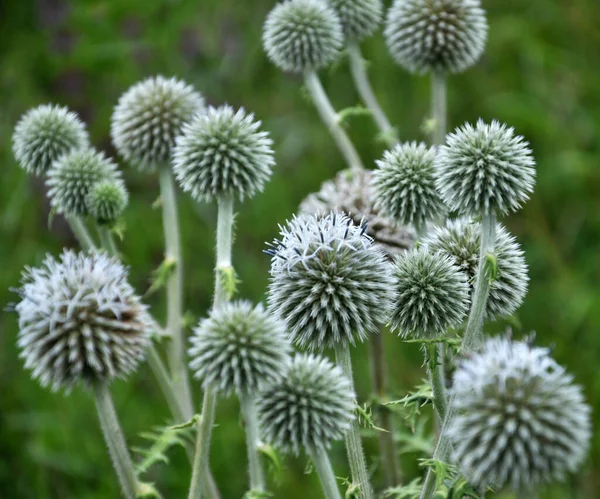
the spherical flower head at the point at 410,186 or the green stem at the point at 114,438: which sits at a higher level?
the spherical flower head at the point at 410,186

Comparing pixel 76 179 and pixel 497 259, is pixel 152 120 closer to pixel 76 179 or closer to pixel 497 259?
pixel 76 179

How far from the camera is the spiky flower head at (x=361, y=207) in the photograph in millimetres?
3275

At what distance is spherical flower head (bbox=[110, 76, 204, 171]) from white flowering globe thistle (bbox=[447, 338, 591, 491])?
6.53ft

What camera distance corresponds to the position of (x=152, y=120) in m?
3.47

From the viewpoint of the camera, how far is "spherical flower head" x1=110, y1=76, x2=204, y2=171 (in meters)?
3.46

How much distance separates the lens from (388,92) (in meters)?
6.11

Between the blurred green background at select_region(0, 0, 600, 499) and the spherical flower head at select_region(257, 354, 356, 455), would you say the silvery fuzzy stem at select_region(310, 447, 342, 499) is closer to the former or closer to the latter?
the spherical flower head at select_region(257, 354, 356, 455)

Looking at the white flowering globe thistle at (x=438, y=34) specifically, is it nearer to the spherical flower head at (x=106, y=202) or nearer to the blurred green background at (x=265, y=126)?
the spherical flower head at (x=106, y=202)

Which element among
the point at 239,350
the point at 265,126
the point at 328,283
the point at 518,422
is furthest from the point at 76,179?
the point at 265,126

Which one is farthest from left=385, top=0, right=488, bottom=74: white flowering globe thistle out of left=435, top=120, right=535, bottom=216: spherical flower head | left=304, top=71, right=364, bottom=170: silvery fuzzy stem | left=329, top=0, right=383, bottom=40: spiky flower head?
left=435, top=120, right=535, bottom=216: spherical flower head

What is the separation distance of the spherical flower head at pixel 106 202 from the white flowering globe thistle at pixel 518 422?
1.67m

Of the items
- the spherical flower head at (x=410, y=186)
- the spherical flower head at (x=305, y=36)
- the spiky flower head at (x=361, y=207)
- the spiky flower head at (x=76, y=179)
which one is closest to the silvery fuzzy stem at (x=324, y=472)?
the spherical flower head at (x=410, y=186)

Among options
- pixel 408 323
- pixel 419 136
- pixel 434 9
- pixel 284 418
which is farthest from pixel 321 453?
pixel 419 136

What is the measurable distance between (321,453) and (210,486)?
81 cm
